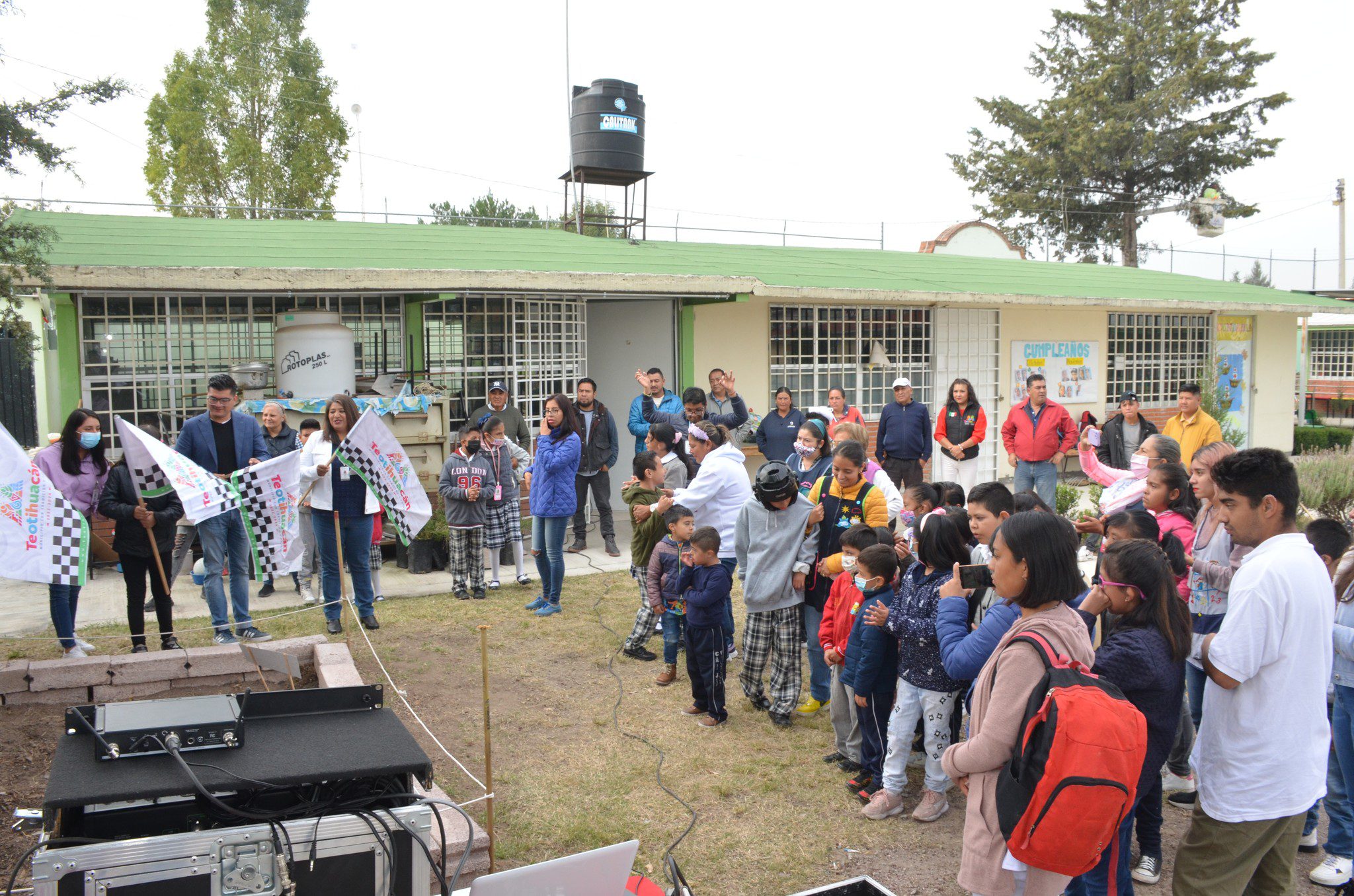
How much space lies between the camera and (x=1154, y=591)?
11.4ft

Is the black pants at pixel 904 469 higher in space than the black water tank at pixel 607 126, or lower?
lower

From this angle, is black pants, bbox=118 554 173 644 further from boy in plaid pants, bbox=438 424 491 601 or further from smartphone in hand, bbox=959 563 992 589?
smartphone in hand, bbox=959 563 992 589

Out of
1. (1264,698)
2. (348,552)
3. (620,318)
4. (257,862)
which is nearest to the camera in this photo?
(257,862)

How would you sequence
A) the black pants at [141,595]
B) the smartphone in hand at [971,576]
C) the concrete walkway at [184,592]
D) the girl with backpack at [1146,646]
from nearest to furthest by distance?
the girl with backpack at [1146,646]
the smartphone in hand at [971,576]
the black pants at [141,595]
the concrete walkway at [184,592]

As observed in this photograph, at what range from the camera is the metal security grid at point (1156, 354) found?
57.2 ft

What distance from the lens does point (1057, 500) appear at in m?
10.8

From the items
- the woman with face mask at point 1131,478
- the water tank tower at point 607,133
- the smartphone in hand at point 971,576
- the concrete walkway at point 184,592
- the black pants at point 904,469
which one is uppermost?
the water tank tower at point 607,133

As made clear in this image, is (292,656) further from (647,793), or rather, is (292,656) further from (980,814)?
(980,814)

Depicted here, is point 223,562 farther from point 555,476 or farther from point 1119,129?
point 1119,129

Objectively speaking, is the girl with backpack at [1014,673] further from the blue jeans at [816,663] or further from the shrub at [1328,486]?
the shrub at [1328,486]

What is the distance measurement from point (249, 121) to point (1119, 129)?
27.4 metres

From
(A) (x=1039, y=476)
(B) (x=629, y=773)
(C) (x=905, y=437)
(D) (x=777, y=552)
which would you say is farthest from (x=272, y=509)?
(A) (x=1039, y=476)

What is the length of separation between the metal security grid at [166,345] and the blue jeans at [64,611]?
300cm

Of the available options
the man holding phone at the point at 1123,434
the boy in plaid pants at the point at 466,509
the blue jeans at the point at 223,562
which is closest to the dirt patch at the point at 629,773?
the blue jeans at the point at 223,562
